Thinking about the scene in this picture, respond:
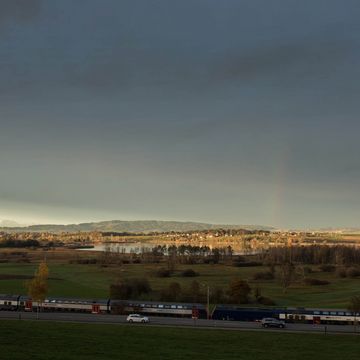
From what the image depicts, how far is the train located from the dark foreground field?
13.5 m

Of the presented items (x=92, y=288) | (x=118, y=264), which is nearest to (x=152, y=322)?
(x=92, y=288)

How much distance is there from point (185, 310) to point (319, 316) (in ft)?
56.2

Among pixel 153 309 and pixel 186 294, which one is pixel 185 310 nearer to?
pixel 153 309

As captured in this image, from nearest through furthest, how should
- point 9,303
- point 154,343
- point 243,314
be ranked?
1. point 154,343
2. point 243,314
3. point 9,303

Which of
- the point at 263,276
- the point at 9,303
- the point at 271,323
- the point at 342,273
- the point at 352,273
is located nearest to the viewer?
the point at 271,323

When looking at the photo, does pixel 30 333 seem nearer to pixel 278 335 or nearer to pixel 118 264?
pixel 278 335

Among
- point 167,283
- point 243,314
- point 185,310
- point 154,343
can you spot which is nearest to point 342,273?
point 167,283

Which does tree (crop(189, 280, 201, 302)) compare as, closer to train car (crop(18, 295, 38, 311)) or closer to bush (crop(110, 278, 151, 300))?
bush (crop(110, 278, 151, 300))

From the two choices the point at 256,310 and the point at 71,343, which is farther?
the point at 256,310

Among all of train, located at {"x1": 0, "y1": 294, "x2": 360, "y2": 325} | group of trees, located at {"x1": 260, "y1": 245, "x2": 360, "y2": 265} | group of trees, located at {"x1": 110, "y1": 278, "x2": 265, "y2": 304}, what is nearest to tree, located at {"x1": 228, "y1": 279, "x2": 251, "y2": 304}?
group of trees, located at {"x1": 110, "y1": 278, "x2": 265, "y2": 304}

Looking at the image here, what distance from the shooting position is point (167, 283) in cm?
Result: 10794

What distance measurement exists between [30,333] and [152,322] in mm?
17832

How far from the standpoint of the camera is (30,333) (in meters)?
45.7

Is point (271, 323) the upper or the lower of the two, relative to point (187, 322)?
upper
